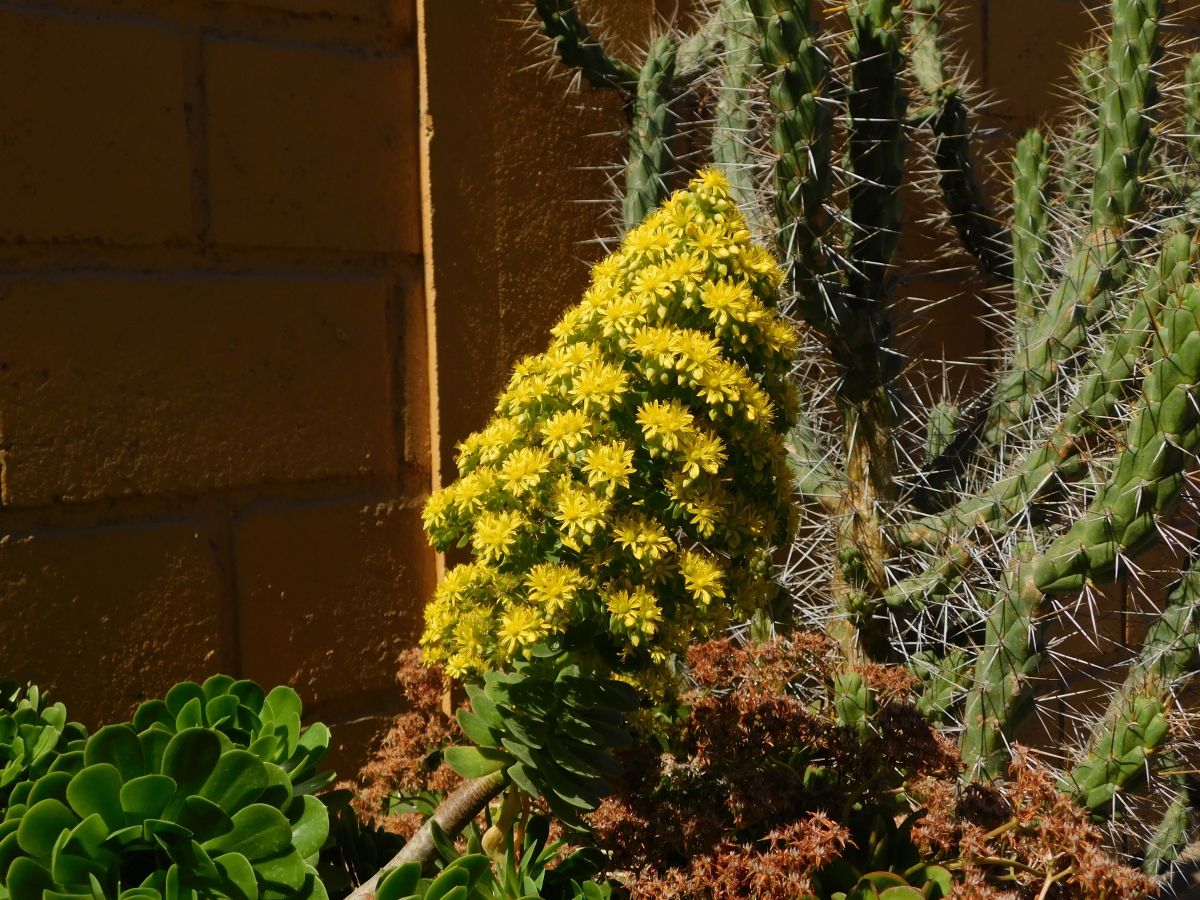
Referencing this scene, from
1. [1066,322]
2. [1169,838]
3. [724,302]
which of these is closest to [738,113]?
[1066,322]

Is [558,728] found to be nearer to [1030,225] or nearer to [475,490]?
[475,490]

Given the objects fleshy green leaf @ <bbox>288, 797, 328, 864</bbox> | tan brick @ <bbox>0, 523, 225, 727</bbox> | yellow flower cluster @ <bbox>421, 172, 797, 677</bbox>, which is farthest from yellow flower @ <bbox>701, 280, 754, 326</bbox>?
tan brick @ <bbox>0, 523, 225, 727</bbox>

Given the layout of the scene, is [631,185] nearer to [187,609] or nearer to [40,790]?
[187,609]

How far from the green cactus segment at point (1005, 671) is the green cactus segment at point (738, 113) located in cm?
75

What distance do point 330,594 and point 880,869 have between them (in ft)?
3.43

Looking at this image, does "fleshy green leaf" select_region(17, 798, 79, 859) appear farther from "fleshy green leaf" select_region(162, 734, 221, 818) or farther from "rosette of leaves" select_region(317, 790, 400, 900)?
"rosette of leaves" select_region(317, 790, 400, 900)

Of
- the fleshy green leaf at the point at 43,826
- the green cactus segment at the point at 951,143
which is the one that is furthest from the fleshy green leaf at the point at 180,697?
the green cactus segment at the point at 951,143

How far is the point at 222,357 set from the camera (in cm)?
178

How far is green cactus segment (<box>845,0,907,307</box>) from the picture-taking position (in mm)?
1821

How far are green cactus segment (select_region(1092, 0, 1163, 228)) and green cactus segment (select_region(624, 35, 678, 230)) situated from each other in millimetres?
883

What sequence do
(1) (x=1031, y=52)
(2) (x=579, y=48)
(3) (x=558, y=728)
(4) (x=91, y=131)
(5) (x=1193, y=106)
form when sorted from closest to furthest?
(3) (x=558, y=728)
(4) (x=91, y=131)
(2) (x=579, y=48)
(5) (x=1193, y=106)
(1) (x=1031, y=52)

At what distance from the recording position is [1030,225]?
240 cm

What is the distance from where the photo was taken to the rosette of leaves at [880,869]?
1.23 meters

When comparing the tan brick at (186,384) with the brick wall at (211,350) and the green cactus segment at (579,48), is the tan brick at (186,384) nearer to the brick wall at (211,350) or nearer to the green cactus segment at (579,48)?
the brick wall at (211,350)
